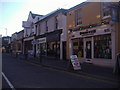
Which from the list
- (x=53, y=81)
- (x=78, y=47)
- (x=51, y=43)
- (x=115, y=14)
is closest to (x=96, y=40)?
(x=78, y=47)

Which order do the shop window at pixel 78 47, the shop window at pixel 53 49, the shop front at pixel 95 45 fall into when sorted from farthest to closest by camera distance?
the shop window at pixel 53 49 < the shop window at pixel 78 47 < the shop front at pixel 95 45

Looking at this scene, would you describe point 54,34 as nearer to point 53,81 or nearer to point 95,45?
point 95,45

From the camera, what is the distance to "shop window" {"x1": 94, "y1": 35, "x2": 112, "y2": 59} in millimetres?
16109

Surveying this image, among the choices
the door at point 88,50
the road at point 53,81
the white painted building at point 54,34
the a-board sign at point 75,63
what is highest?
the white painted building at point 54,34

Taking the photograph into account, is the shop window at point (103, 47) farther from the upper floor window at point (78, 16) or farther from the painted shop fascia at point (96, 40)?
the upper floor window at point (78, 16)

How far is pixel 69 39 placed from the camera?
2230 cm

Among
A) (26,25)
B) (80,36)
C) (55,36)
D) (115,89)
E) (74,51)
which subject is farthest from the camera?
(26,25)

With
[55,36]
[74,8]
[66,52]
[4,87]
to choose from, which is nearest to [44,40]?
[55,36]

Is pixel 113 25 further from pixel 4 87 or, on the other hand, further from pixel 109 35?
pixel 4 87

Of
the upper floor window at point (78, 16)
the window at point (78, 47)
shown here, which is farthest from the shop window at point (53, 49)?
the upper floor window at point (78, 16)

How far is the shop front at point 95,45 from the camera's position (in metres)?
15.9

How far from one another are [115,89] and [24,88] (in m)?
3.99

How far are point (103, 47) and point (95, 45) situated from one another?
1.16 meters

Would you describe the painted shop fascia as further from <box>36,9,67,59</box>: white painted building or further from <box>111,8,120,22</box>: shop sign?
<box>36,9,67,59</box>: white painted building
